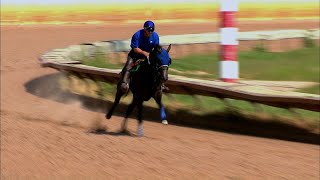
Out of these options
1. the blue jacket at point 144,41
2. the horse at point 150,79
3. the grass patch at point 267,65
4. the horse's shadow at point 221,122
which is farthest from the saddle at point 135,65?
the grass patch at point 267,65

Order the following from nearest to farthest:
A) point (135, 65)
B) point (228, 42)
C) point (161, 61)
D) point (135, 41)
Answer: point (161, 61) → point (135, 41) → point (135, 65) → point (228, 42)

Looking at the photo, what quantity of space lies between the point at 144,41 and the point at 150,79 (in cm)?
53

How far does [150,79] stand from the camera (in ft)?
29.2

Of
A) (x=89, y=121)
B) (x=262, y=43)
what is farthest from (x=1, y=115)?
(x=262, y=43)

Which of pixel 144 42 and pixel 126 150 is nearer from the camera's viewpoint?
pixel 126 150

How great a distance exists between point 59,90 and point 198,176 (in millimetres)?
7857

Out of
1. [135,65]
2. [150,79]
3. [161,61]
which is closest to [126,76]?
[135,65]

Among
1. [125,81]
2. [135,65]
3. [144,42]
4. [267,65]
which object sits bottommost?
[267,65]

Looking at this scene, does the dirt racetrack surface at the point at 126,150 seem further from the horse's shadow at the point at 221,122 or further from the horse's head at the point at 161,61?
the horse's head at the point at 161,61

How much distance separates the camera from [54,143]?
823 centimetres

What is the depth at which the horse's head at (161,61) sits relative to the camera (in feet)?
27.0

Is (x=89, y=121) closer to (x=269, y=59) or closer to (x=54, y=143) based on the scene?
(x=54, y=143)

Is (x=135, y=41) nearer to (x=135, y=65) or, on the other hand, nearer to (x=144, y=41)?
(x=144, y=41)

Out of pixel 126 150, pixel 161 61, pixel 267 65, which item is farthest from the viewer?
pixel 267 65
